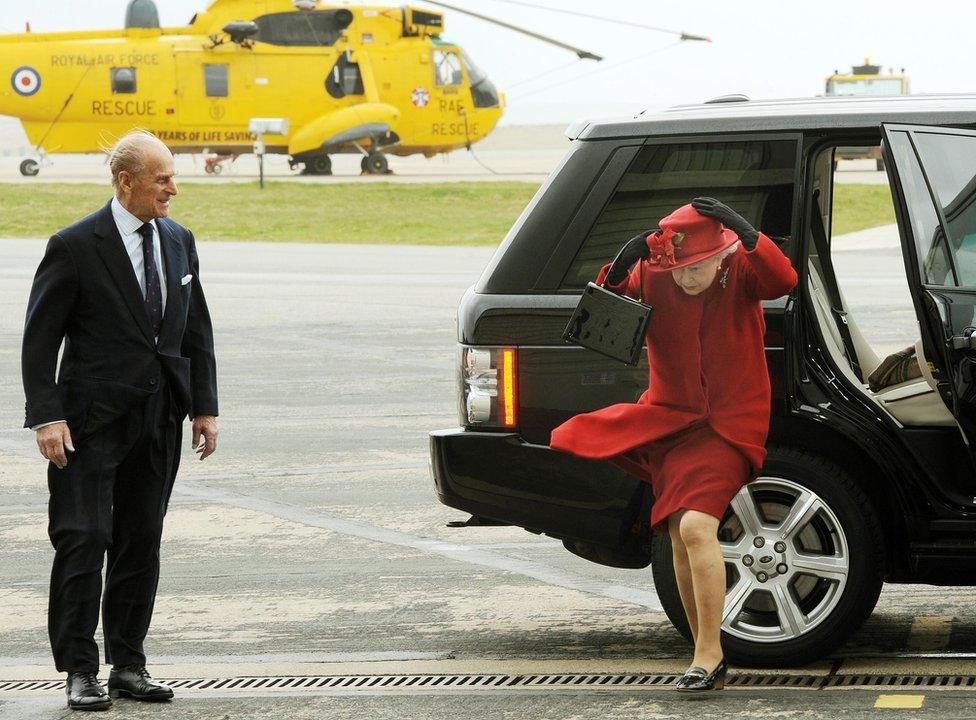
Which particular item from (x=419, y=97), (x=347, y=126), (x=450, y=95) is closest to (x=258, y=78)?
(x=347, y=126)

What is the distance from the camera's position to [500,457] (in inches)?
207

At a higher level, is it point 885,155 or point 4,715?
point 885,155

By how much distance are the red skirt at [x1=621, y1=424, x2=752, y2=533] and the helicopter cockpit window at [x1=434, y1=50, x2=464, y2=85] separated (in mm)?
44763

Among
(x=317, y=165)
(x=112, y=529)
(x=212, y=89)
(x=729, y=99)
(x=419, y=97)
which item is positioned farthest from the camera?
(x=317, y=165)

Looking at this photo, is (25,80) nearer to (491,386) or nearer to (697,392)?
(491,386)

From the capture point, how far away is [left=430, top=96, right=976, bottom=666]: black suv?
4943 mm

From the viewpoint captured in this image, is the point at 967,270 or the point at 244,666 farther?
the point at 244,666

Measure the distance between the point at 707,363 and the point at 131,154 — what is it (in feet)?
5.91

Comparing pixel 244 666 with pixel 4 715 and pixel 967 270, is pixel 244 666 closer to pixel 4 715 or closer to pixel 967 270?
pixel 4 715

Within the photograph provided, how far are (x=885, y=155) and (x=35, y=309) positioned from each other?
255cm

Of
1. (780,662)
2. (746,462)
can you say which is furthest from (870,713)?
(746,462)

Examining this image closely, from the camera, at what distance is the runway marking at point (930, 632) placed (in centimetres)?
552

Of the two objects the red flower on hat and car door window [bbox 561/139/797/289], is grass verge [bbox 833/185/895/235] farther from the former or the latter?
the red flower on hat

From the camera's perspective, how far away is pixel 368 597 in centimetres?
638
